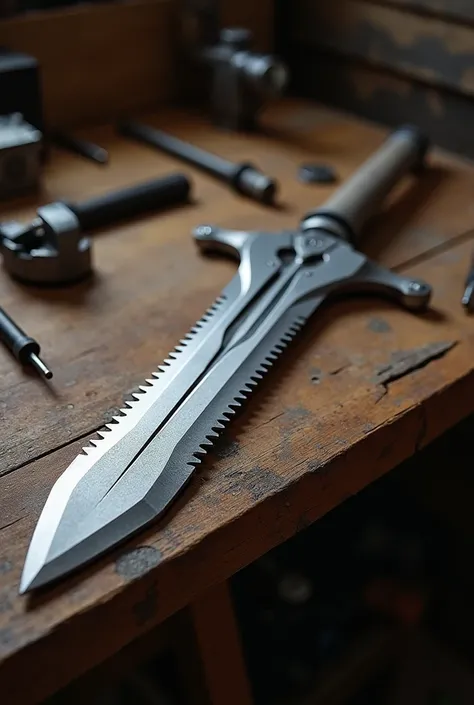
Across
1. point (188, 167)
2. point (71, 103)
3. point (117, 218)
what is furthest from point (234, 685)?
point (71, 103)

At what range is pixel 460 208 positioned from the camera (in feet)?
3.28

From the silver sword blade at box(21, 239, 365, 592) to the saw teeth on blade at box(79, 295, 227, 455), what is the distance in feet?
0.10

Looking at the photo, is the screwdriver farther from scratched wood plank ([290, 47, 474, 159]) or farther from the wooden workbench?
scratched wood plank ([290, 47, 474, 159])

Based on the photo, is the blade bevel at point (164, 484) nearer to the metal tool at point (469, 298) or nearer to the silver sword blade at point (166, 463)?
the silver sword blade at point (166, 463)

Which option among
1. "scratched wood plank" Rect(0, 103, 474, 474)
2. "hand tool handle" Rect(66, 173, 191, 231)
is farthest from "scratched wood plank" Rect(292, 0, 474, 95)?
"hand tool handle" Rect(66, 173, 191, 231)

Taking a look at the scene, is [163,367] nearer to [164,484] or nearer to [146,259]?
[164,484]

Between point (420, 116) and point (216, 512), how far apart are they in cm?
86

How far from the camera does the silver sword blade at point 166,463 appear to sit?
0.52 m

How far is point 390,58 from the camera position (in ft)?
3.97

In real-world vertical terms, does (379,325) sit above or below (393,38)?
below

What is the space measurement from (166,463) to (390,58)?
869mm

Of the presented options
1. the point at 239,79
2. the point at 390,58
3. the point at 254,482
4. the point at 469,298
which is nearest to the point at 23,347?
the point at 254,482

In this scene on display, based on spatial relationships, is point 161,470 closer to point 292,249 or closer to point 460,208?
point 292,249

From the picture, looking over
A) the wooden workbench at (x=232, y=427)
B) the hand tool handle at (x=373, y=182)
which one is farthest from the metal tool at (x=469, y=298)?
the hand tool handle at (x=373, y=182)
